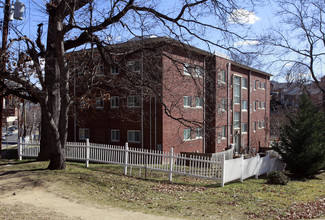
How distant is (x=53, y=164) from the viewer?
12.3 metres

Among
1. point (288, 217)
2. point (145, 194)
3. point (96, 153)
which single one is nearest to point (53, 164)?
point (96, 153)

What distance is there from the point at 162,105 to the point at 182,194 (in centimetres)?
1175

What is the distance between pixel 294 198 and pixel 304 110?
25.4ft

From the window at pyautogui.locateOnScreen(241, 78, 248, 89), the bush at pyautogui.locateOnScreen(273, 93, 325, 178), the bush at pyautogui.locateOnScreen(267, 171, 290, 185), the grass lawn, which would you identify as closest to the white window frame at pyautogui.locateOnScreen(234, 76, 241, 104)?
the window at pyautogui.locateOnScreen(241, 78, 248, 89)

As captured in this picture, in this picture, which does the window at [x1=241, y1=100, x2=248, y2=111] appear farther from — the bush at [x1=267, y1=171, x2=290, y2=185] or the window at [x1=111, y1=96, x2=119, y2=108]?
the bush at [x1=267, y1=171, x2=290, y2=185]

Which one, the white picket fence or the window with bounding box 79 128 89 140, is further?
the window with bounding box 79 128 89 140

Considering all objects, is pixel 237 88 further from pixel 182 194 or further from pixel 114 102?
pixel 182 194

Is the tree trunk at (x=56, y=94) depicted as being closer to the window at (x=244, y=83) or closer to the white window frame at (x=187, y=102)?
the white window frame at (x=187, y=102)

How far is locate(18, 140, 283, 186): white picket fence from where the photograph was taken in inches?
485

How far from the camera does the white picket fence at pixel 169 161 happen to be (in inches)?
485

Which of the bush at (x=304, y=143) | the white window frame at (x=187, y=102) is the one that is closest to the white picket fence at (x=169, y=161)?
the bush at (x=304, y=143)

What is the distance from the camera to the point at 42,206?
8086 mm

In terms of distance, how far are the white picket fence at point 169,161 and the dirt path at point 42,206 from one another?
443cm

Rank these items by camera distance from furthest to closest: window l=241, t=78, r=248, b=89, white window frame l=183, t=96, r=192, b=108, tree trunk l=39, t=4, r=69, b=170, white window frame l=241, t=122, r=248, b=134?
white window frame l=241, t=122, r=248, b=134, window l=241, t=78, r=248, b=89, white window frame l=183, t=96, r=192, b=108, tree trunk l=39, t=4, r=69, b=170
